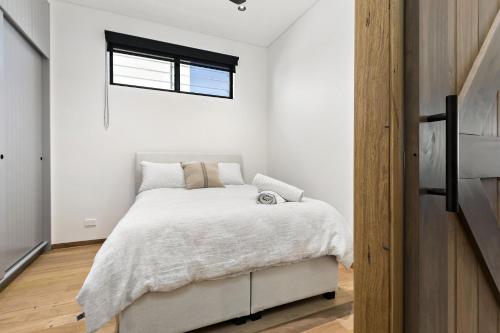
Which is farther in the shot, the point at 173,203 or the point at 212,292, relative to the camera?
the point at 173,203

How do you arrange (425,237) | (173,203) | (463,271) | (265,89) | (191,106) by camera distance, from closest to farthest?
(425,237) → (463,271) → (173,203) → (191,106) → (265,89)

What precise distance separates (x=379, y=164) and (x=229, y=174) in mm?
2686

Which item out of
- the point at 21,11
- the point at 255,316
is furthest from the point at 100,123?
the point at 255,316

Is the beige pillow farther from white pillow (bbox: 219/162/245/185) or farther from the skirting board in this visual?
the skirting board

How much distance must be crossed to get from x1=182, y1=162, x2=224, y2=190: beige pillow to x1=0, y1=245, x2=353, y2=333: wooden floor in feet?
4.35

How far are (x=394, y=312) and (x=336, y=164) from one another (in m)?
2.10

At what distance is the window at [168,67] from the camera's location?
3.06 metres

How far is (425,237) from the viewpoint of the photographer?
52cm

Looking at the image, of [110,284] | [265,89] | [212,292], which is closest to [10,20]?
[110,284]

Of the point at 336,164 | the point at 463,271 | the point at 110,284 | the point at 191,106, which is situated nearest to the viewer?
the point at 463,271

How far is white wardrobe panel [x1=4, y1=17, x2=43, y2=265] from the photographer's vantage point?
78.9 inches

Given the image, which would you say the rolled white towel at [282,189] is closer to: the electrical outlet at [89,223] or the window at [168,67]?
the window at [168,67]

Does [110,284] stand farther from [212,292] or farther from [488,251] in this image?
[488,251]

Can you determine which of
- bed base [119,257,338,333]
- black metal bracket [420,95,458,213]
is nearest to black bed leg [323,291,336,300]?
bed base [119,257,338,333]
